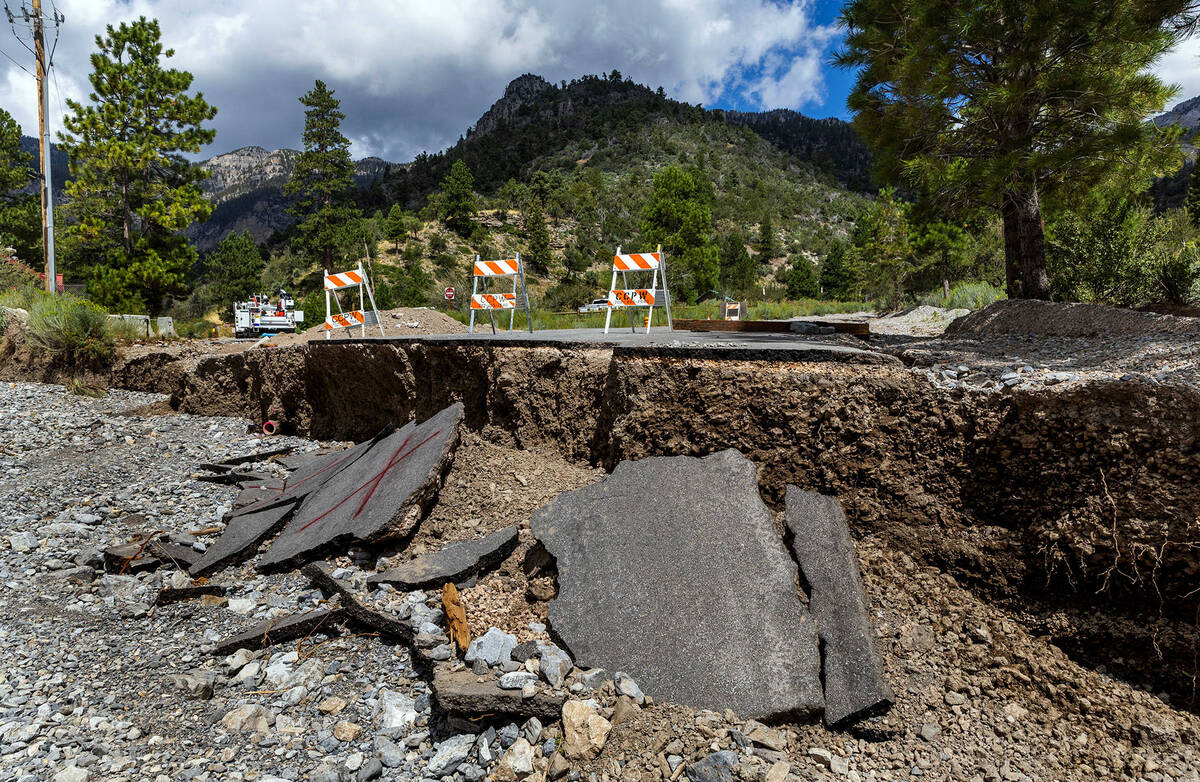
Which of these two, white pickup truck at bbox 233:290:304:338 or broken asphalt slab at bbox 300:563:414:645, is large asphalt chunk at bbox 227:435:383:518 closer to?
broken asphalt slab at bbox 300:563:414:645

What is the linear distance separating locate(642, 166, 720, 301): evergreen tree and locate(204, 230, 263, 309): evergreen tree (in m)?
36.3

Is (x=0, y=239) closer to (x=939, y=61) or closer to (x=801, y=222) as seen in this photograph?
(x=939, y=61)

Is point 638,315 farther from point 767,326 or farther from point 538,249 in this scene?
point 538,249

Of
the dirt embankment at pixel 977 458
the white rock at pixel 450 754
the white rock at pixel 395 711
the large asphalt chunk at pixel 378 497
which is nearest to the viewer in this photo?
the white rock at pixel 450 754

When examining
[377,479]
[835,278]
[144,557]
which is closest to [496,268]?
[377,479]

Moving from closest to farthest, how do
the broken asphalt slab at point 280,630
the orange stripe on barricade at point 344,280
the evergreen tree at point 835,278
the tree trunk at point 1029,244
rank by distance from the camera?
the broken asphalt slab at point 280,630 → the tree trunk at point 1029,244 → the orange stripe on barricade at point 344,280 → the evergreen tree at point 835,278

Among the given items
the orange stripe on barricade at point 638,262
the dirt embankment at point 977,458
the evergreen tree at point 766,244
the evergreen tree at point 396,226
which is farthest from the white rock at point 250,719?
the evergreen tree at point 766,244

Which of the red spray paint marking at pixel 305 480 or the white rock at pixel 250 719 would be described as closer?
the white rock at pixel 250 719

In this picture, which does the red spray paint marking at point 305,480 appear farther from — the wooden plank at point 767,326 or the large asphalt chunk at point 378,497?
the wooden plank at point 767,326

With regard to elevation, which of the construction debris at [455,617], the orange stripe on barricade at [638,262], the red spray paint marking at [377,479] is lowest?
the construction debris at [455,617]

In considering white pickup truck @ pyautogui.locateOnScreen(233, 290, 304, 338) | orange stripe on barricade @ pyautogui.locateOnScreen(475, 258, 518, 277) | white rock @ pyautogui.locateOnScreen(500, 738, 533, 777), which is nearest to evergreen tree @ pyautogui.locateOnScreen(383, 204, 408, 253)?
white pickup truck @ pyautogui.locateOnScreen(233, 290, 304, 338)

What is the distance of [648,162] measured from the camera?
86.8 meters

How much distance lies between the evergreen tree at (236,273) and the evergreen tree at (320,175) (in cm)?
442

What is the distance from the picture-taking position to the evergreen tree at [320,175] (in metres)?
51.8
